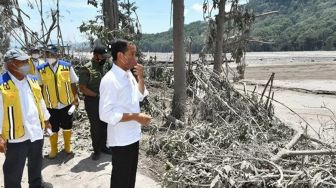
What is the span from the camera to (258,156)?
17.3 ft

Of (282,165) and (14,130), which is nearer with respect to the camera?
(14,130)

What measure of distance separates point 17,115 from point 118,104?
3.99 feet

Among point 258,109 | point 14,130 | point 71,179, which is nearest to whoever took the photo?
point 14,130

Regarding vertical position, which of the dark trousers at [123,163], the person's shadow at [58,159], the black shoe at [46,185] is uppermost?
the dark trousers at [123,163]

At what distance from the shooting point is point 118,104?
3.82 m

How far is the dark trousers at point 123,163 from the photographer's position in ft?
12.9

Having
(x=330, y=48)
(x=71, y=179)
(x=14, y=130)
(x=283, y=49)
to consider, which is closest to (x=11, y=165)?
(x=14, y=130)

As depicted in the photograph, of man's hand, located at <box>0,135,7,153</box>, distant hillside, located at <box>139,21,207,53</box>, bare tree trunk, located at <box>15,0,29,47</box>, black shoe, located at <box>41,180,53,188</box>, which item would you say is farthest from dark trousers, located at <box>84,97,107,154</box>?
bare tree trunk, located at <box>15,0,29,47</box>

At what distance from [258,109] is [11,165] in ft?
16.0

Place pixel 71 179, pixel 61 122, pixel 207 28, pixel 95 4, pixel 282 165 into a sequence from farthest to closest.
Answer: pixel 95 4, pixel 207 28, pixel 61 122, pixel 71 179, pixel 282 165

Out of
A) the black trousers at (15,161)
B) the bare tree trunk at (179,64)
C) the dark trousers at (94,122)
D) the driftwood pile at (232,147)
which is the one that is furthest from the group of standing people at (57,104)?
the bare tree trunk at (179,64)

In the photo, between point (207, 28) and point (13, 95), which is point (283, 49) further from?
point (13, 95)

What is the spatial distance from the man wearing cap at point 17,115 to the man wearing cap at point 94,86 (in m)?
1.49

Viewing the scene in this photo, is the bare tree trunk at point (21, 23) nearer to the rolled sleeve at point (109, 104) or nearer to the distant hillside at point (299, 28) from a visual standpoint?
the rolled sleeve at point (109, 104)
